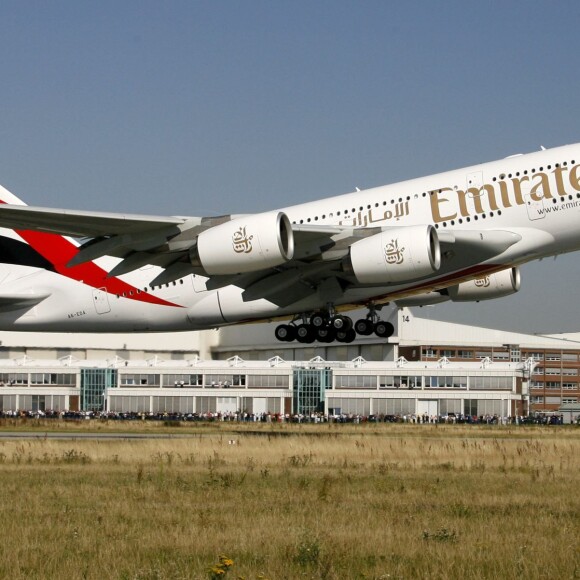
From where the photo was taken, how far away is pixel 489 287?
1538 inches

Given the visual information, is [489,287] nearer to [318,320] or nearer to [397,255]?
[318,320]

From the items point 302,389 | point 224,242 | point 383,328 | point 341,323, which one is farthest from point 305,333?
point 302,389

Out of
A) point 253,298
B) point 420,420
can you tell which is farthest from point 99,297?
point 420,420

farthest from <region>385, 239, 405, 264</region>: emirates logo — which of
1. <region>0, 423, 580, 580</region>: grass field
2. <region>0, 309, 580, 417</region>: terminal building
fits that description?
<region>0, 309, 580, 417</region>: terminal building

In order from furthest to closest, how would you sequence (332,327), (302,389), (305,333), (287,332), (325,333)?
1. (302,389)
2. (287,332)
3. (305,333)
4. (325,333)
5. (332,327)

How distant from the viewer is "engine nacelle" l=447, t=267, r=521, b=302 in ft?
128

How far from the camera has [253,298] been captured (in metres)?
35.4

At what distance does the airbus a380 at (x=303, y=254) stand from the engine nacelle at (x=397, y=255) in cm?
4

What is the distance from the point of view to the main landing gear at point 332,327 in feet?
123

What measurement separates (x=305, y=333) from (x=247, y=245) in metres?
8.58

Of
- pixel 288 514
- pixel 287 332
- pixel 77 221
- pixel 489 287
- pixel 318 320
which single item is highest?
pixel 77 221

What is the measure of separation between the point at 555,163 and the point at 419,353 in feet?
292

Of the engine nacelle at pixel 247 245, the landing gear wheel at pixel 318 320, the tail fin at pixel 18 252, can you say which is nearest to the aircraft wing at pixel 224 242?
the engine nacelle at pixel 247 245

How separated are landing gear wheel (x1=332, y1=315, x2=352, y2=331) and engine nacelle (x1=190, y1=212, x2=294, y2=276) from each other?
24.9ft
